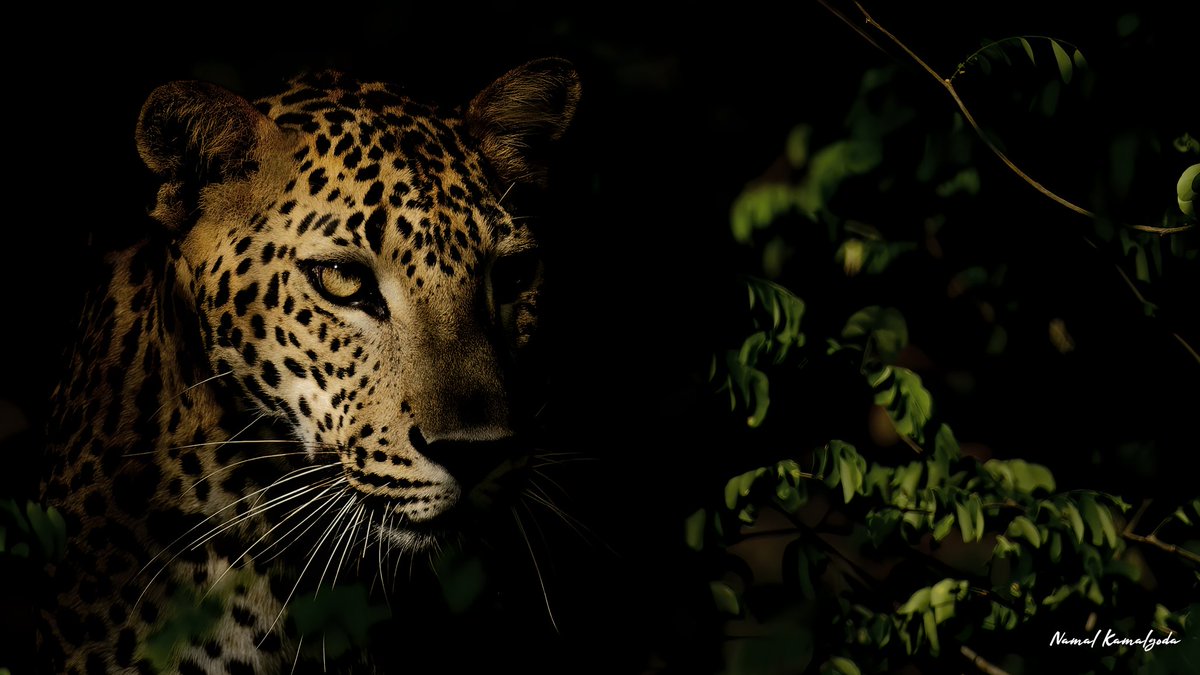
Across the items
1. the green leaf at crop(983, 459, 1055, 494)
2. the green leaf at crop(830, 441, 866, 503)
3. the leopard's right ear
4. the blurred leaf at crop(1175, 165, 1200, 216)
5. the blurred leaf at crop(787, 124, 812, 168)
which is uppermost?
the leopard's right ear

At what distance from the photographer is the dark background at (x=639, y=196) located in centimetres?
313

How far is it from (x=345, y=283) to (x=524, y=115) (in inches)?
25.2

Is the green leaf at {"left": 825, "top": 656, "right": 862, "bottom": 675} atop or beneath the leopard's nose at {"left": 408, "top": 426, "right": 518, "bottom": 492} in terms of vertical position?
beneath

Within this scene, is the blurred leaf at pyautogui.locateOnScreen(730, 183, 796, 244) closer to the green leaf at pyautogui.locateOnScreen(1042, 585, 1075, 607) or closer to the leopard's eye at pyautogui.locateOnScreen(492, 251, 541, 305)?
the leopard's eye at pyautogui.locateOnScreen(492, 251, 541, 305)

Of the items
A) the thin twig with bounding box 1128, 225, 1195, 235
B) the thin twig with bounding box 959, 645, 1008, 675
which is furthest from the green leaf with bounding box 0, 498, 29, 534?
the thin twig with bounding box 1128, 225, 1195, 235

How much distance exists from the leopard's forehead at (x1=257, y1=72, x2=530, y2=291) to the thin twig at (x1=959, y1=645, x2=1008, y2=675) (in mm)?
1664

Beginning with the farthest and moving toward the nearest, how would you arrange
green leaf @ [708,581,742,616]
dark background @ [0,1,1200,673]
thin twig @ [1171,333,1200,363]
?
1. thin twig @ [1171,333,1200,363]
2. dark background @ [0,1,1200,673]
3. green leaf @ [708,581,742,616]

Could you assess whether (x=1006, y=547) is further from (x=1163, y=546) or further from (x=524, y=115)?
(x=524, y=115)

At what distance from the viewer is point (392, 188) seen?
261 cm

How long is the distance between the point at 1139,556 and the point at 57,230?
3310 millimetres

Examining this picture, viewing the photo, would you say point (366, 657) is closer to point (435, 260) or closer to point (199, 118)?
point (435, 260)

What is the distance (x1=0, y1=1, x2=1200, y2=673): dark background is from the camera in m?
3.13

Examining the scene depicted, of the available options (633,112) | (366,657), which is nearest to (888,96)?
(633,112)

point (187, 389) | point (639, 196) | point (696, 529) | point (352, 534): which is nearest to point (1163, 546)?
point (696, 529)
